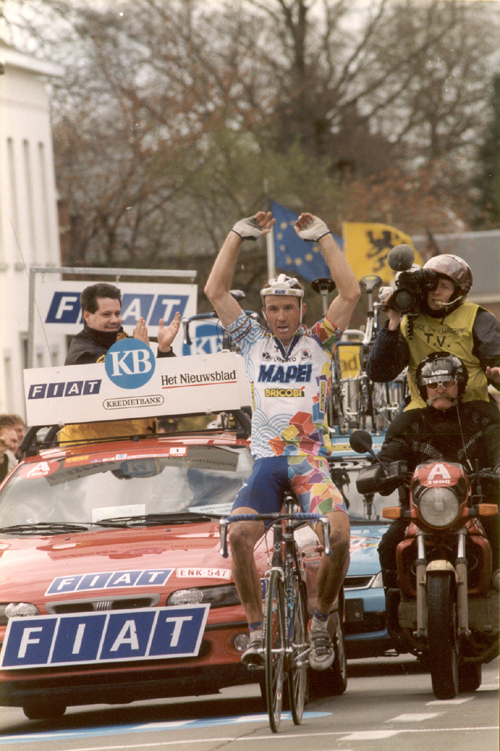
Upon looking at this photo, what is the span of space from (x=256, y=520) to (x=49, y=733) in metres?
1.68

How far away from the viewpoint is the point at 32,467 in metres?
8.39

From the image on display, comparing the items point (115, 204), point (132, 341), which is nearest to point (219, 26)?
point (115, 204)

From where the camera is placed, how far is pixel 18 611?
6.92 meters

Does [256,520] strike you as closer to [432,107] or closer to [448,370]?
[448,370]

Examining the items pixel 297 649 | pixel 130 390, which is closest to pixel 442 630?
pixel 297 649

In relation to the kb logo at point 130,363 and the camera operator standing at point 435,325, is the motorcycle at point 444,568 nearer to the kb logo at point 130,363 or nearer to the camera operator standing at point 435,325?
the camera operator standing at point 435,325

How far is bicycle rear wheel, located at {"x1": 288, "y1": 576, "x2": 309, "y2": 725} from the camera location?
257 inches

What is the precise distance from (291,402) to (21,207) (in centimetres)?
804

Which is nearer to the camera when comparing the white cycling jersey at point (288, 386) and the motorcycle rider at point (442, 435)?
the white cycling jersey at point (288, 386)

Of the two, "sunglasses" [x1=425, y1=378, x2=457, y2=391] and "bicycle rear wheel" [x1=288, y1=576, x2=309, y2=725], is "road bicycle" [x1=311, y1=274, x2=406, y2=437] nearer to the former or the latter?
"sunglasses" [x1=425, y1=378, x2=457, y2=391]

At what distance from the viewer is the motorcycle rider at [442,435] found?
7.32 meters

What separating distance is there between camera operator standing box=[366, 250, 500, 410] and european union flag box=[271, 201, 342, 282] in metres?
7.07

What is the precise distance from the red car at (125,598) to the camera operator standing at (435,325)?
3.39 ft

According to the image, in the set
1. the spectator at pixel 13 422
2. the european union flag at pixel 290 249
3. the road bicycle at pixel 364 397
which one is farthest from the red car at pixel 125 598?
the european union flag at pixel 290 249
